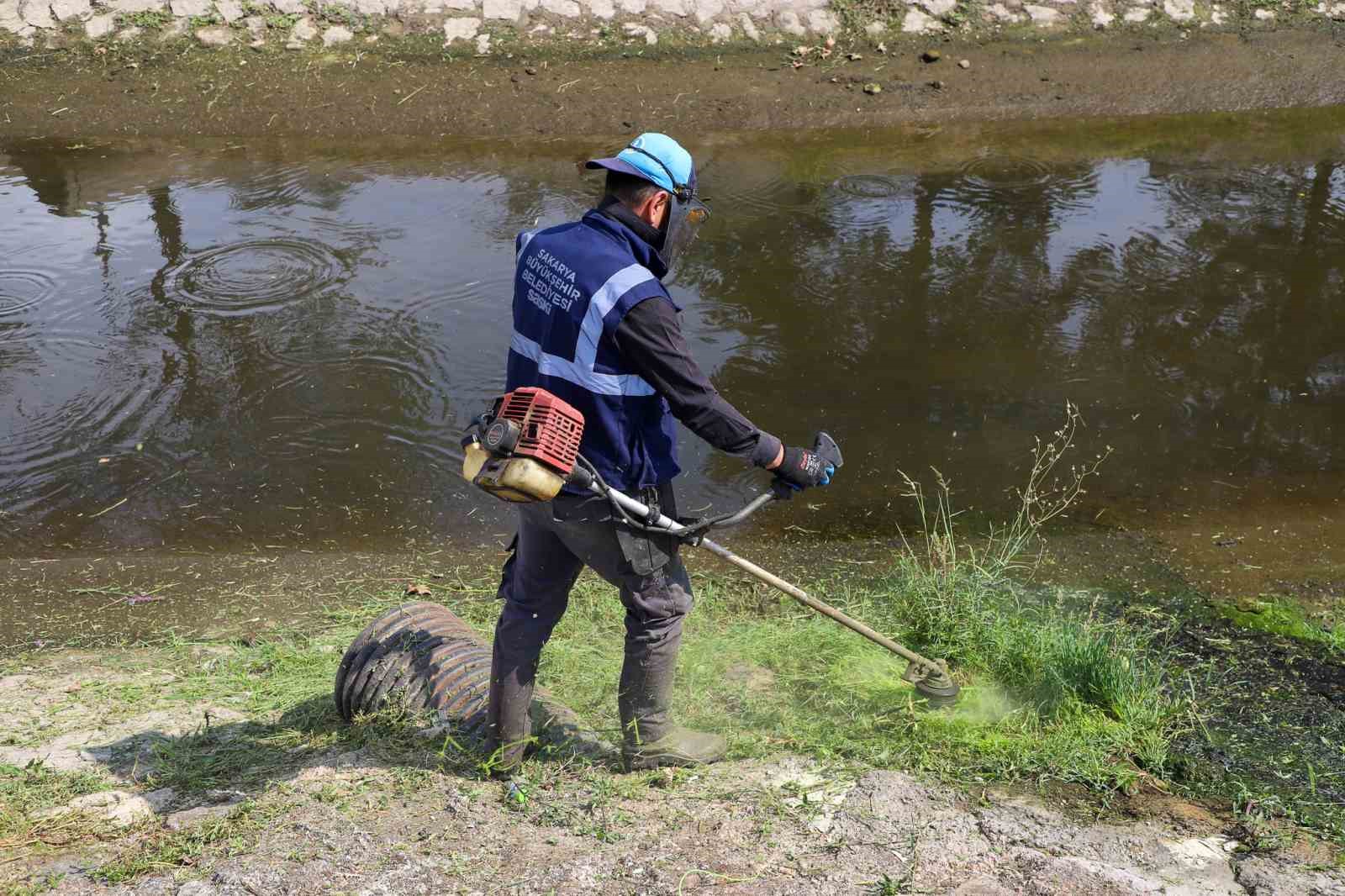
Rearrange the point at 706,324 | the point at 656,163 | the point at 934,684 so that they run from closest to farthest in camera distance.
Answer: the point at 656,163
the point at 934,684
the point at 706,324

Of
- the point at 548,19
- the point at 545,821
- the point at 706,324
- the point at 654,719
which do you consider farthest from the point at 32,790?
the point at 548,19

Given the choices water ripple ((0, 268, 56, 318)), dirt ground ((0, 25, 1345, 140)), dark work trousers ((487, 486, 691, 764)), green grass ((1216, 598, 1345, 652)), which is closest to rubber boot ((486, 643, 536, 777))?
dark work trousers ((487, 486, 691, 764))

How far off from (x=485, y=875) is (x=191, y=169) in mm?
7921

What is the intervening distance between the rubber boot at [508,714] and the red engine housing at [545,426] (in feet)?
2.59

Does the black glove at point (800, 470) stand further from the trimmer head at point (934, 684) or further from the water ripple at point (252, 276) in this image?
the water ripple at point (252, 276)

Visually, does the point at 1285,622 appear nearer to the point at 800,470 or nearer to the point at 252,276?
the point at 800,470

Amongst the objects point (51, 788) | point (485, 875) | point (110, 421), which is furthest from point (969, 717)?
point (110, 421)

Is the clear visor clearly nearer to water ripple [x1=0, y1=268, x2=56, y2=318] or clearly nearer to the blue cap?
the blue cap

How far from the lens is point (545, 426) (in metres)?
2.88

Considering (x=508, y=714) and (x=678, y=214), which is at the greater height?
(x=678, y=214)

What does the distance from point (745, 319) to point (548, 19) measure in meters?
5.18

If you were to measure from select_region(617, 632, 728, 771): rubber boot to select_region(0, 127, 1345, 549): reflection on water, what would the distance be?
1.93 metres

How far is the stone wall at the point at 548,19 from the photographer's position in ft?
35.2

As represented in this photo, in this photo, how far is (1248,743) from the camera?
3686 millimetres
